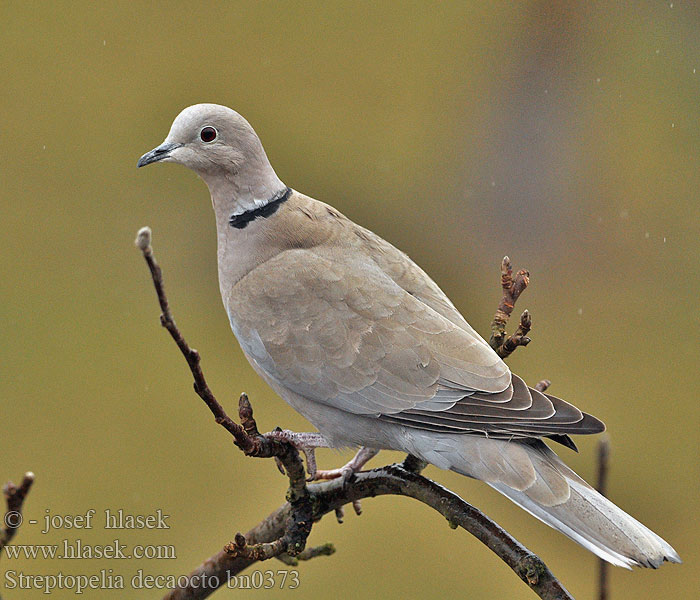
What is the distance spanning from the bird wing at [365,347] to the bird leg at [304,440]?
69mm

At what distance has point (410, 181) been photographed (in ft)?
11.3

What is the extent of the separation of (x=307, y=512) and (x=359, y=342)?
12.0 inches

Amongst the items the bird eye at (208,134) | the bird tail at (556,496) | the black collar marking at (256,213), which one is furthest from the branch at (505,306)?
the bird eye at (208,134)

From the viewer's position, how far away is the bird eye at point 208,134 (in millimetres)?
1523

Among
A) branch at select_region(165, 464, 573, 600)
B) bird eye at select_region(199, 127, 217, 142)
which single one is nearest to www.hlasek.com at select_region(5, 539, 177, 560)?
branch at select_region(165, 464, 573, 600)

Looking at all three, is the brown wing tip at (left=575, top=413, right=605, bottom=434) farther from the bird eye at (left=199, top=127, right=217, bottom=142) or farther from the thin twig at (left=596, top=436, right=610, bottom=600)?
the bird eye at (left=199, top=127, right=217, bottom=142)

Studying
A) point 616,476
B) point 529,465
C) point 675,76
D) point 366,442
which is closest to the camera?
point 529,465

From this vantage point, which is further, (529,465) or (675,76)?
(675,76)

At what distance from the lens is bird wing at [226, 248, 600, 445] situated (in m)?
1.38

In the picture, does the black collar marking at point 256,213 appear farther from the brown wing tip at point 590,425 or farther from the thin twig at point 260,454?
the brown wing tip at point 590,425

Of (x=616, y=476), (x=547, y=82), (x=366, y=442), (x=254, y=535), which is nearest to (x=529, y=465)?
(x=366, y=442)

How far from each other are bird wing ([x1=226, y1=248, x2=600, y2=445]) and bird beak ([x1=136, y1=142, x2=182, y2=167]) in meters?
0.26

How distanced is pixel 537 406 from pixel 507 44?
2.64 metres

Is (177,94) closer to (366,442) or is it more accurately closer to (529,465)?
(366,442)
